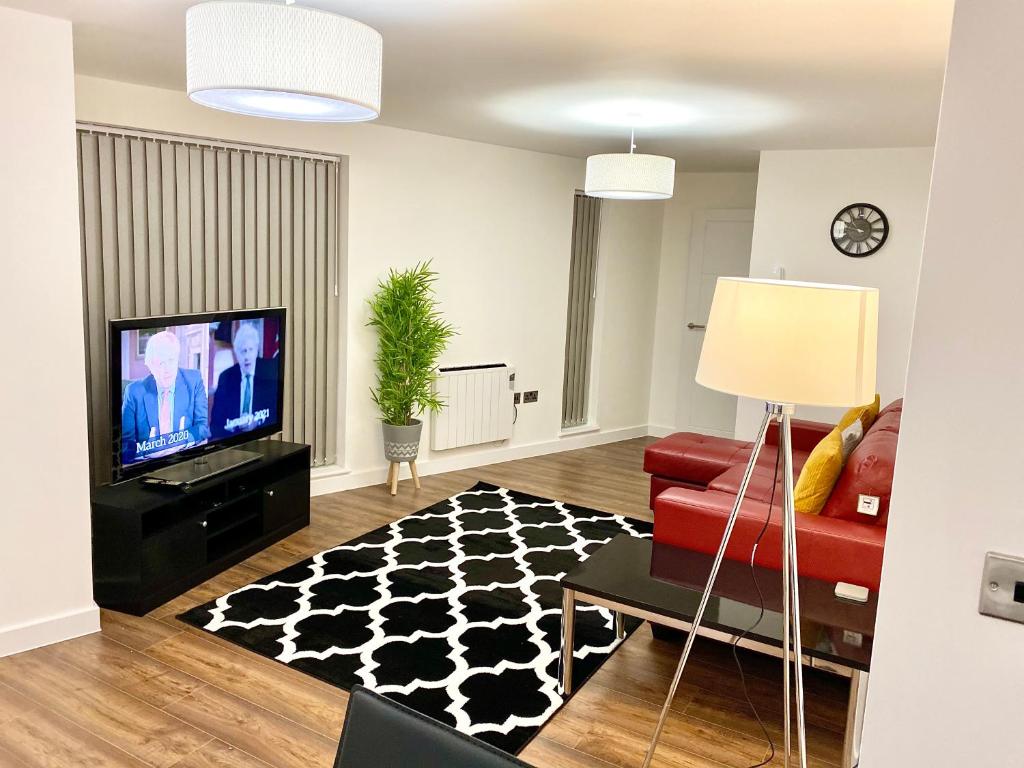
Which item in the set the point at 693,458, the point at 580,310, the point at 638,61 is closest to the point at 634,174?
the point at 638,61

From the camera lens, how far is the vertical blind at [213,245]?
14.4 ft

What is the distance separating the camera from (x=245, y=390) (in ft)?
15.3

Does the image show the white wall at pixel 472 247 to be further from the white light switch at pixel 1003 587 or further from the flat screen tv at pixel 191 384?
the white light switch at pixel 1003 587

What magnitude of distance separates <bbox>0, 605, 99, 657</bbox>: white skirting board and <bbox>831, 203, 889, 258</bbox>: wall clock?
5.00 metres

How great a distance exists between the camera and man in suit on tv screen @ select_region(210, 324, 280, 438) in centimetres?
449

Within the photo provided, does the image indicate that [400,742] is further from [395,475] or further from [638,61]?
[395,475]

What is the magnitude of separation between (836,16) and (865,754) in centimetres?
221

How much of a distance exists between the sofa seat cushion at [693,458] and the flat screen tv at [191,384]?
7.73 feet

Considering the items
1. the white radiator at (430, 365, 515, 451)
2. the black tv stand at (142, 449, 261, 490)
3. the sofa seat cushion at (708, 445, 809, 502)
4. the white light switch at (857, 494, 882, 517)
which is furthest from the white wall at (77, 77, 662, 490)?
Result: the white light switch at (857, 494, 882, 517)

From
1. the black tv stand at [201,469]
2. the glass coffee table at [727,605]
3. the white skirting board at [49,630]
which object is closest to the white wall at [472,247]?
the black tv stand at [201,469]

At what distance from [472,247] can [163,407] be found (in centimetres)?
296

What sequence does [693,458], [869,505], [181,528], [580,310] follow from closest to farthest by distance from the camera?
1. [869,505]
2. [181,528]
3. [693,458]
4. [580,310]

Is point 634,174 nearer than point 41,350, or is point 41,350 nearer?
point 41,350

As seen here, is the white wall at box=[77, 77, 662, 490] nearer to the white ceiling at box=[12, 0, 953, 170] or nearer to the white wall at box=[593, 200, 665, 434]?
the white wall at box=[593, 200, 665, 434]
